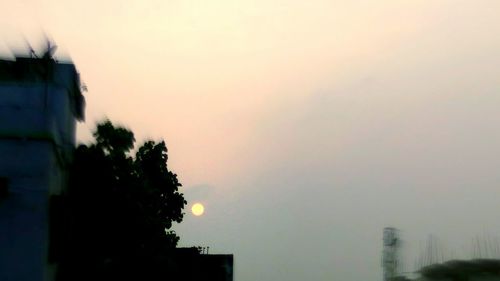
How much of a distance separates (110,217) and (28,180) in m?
3.28

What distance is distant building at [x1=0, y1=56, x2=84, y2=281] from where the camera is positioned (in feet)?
50.9

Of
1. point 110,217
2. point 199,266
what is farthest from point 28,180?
point 199,266

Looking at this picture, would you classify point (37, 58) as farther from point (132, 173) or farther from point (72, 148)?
point (132, 173)

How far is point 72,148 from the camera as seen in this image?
19781 millimetres

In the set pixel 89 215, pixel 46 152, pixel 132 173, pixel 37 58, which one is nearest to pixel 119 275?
pixel 89 215

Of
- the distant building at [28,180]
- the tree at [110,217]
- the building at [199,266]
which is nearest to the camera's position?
the distant building at [28,180]

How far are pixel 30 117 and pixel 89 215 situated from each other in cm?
318

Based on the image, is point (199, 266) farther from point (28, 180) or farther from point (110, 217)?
Result: point (28, 180)

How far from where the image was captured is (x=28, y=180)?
624 inches

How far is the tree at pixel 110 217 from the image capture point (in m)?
18.5

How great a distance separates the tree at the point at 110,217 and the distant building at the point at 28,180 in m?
1.18

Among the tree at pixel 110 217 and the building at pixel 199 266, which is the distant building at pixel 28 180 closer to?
the tree at pixel 110 217

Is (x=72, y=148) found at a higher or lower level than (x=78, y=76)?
lower

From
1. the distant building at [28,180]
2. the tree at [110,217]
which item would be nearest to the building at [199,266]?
the tree at [110,217]
